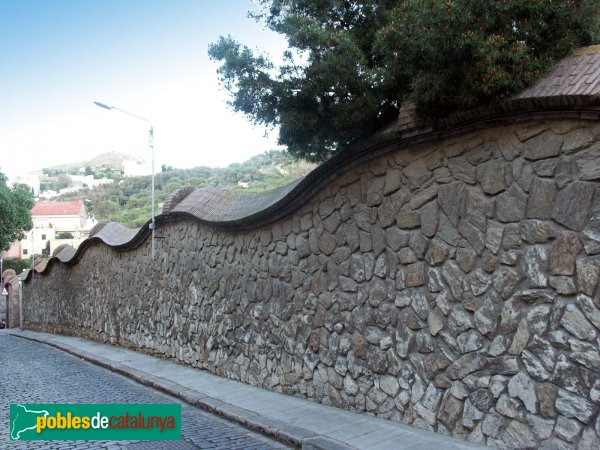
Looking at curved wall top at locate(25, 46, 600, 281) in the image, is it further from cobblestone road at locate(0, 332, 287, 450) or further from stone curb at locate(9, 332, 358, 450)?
cobblestone road at locate(0, 332, 287, 450)

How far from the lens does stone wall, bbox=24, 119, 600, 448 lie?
4.10m

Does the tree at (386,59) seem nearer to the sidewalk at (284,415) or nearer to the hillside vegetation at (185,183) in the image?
the hillside vegetation at (185,183)

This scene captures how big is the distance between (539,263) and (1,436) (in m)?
5.72

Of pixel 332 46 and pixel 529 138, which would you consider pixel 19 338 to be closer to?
pixel 332 46

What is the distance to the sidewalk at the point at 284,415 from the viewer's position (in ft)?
16.6

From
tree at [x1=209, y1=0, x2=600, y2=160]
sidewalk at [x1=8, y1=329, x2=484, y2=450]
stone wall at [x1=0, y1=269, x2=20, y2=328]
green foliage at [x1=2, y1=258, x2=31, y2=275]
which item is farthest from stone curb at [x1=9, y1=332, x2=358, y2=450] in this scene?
green foliage at [x1=2, y1=258, x2=31, y2=275]

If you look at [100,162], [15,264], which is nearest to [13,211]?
[15,264]

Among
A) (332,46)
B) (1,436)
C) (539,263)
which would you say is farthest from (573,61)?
(1,436)

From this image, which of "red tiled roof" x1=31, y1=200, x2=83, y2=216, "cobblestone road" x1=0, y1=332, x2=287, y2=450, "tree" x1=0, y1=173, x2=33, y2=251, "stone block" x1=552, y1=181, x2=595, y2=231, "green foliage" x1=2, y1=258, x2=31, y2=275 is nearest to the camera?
"stone block" x1=552, y1=181, x2=595, y2=231

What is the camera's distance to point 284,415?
252 inches

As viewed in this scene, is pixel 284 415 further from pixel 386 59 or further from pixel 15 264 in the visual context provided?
pixel 15 264

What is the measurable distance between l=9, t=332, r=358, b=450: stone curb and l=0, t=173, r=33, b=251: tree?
2582 cm

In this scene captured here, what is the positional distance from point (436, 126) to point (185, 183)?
132ft

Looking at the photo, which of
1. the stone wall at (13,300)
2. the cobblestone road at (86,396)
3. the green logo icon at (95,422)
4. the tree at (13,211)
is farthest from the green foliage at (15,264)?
the green logo icon at (95,422)
